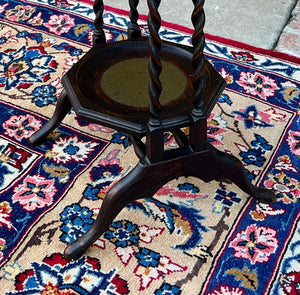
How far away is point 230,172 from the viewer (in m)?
1.35

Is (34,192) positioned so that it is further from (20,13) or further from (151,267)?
(20,13)

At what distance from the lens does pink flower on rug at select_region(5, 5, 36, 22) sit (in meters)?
2.30

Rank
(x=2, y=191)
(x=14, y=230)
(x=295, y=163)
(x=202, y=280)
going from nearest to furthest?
(x=202, y=280), (x=14, y=230), (x=2, y=191), (x=295, y=163)

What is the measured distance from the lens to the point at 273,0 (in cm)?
255

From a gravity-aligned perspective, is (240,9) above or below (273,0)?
below

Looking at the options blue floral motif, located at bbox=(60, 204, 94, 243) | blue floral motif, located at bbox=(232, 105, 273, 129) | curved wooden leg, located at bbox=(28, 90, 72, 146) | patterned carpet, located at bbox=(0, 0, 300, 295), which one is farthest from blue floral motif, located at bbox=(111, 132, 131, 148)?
blue floral motif, located at bbox=(232, 105, 273, 129)

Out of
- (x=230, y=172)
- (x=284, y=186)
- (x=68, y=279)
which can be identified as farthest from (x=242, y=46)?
(x=68, y=279)

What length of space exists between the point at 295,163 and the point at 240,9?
Answer: 45.4 inches

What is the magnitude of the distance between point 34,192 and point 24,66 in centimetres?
72

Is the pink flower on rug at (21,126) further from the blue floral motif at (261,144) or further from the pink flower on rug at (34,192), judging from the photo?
the blue floral motif at (261,144)

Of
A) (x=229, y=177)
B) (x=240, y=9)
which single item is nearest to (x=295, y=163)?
(x=229, y=177)

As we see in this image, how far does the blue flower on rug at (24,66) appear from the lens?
1918 millimetres

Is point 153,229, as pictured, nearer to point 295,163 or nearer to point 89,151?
point 89,151

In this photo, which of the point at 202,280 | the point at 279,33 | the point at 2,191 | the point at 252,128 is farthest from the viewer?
the point at 279,33
